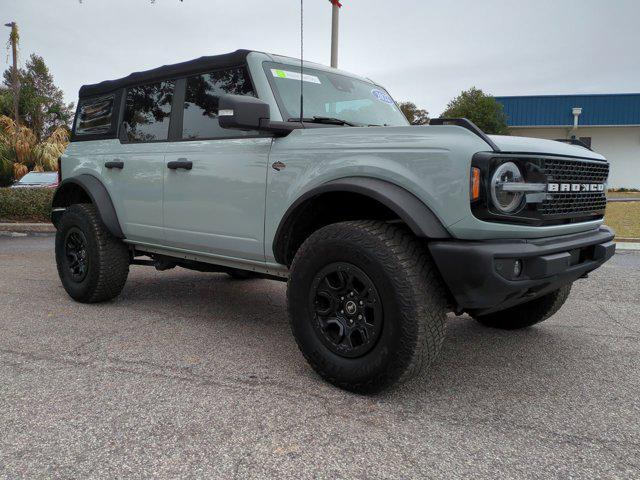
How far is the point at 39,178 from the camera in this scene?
15.9 meters

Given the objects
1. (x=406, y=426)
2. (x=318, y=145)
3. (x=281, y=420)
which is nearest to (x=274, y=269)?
(x=318, y=145)

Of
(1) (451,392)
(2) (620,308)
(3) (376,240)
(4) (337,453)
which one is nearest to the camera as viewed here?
(4) (337,453)

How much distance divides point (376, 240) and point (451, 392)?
96 centimetres

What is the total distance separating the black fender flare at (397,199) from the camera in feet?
8.40

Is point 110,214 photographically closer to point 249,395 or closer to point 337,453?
point 249,395

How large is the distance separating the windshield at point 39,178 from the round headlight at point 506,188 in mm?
15669

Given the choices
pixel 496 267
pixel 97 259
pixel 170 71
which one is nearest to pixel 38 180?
pixel 97 259

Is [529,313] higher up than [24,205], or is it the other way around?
[24,205]

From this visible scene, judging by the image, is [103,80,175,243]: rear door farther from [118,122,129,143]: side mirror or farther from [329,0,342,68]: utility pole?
[329,0,342,68]: utility pole

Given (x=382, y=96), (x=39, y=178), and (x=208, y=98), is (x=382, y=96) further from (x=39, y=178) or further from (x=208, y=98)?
(x=39, y=178)

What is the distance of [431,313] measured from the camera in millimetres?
2598

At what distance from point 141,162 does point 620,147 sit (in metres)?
35.0

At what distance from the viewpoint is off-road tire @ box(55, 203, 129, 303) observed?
4.56 meters

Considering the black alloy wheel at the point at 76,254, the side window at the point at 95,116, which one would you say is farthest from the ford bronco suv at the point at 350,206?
the side window at the point at 95,116
